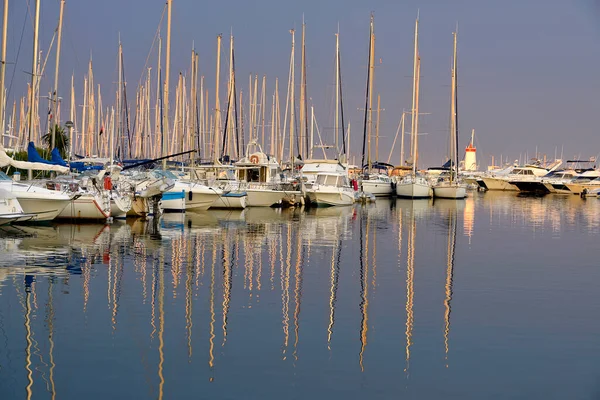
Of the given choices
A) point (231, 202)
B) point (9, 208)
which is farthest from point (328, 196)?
point (9, 208)

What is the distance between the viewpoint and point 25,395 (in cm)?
1012

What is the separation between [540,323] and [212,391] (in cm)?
720

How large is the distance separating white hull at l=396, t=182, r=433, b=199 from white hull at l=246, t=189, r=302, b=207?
18018mm

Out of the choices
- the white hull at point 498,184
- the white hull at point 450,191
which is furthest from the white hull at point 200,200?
the white hull at point 498,184

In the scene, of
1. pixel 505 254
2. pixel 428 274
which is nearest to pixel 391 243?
pixel 505 254

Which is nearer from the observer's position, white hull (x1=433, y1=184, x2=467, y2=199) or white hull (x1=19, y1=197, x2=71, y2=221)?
white hull (x1=19, y1=197, x2=71, y2=221)

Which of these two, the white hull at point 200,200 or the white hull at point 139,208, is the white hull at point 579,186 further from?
the white hull at point 139,208

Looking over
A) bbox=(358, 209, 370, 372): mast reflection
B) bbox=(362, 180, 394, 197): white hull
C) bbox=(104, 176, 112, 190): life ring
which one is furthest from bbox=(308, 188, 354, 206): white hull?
bbox=(358, 209, 370, 372): mast reflection

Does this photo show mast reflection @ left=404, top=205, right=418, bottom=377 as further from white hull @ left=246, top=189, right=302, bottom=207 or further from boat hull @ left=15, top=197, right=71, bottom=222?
white hull @ left=246, top=189, right=302, bottom=207

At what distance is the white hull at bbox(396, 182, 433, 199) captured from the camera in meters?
64.7

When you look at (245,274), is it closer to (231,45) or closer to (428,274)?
(428,274)

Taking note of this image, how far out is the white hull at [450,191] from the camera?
67188 mm

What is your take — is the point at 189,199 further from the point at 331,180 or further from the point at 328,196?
the point at 331,180

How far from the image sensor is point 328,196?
50.3 metres
